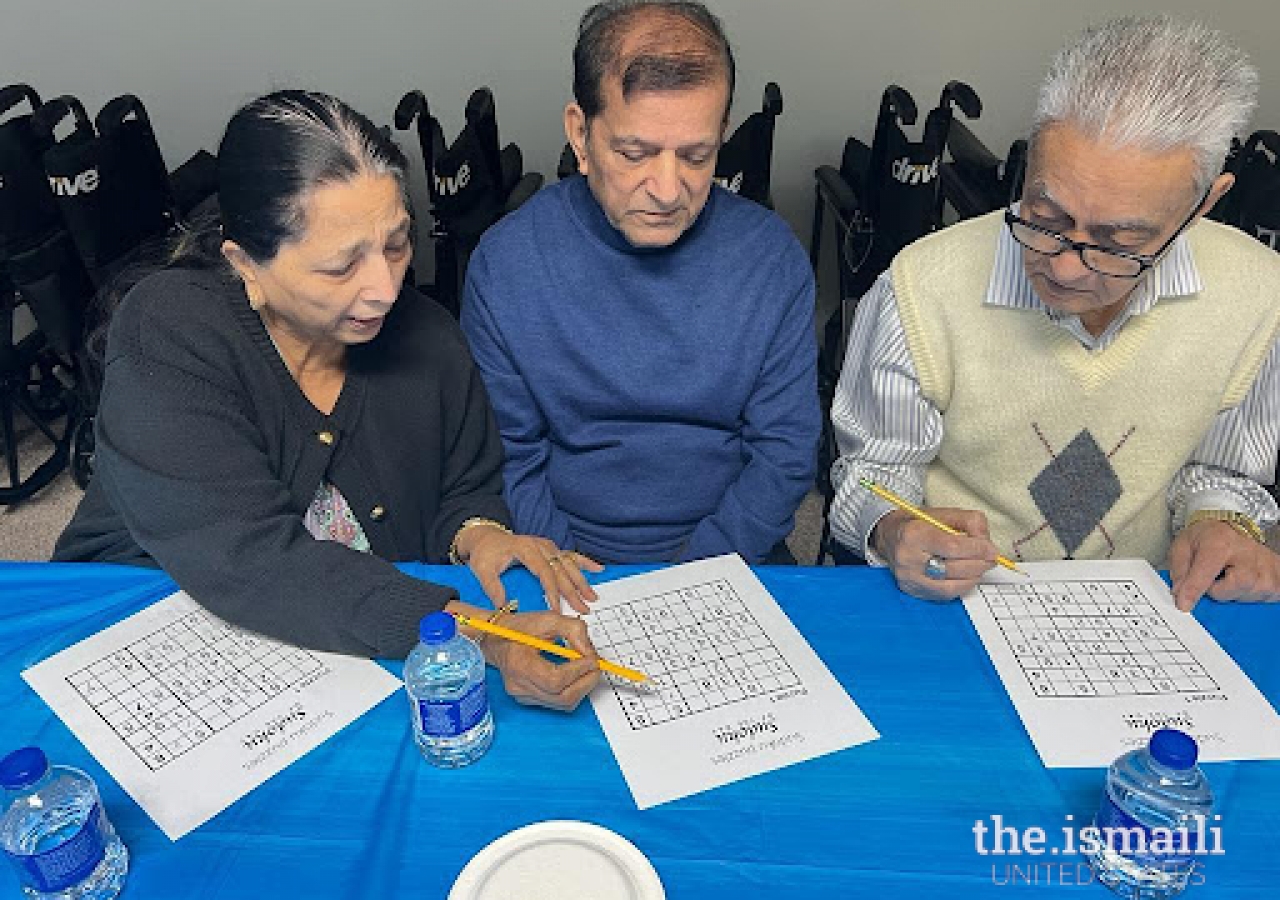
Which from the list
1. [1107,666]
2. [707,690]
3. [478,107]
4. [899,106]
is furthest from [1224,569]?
[478,107]

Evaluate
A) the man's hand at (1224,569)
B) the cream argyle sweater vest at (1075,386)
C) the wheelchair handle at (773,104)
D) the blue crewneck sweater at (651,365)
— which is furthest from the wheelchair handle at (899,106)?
the man's hand at (1224,569)

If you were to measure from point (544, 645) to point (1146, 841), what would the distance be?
573 millimetres

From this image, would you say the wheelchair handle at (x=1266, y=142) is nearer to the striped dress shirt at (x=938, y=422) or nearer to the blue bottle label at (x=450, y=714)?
the striped dress shirt at (x=938, y=422)

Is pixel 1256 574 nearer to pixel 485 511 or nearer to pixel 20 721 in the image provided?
pixel 485 511

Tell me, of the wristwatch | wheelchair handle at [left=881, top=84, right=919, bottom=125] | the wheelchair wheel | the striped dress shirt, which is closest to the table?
the wristwatch

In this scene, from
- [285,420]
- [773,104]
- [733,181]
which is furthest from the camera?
[773,104]

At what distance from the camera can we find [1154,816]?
2.92 feet

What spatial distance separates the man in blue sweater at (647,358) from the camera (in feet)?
5.14

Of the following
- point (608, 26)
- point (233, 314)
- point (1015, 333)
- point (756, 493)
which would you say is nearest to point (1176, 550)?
point (1015, 333)

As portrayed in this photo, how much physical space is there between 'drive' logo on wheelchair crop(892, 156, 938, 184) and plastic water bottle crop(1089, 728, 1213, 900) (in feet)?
6.24

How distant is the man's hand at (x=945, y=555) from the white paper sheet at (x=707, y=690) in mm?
167

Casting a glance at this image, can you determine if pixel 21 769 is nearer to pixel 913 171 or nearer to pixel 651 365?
pixel 651 365

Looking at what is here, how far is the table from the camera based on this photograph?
87 cm

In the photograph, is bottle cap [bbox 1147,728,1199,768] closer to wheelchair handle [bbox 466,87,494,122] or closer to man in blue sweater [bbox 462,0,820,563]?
man in blue sweater [bbox 462,0,820,563]
